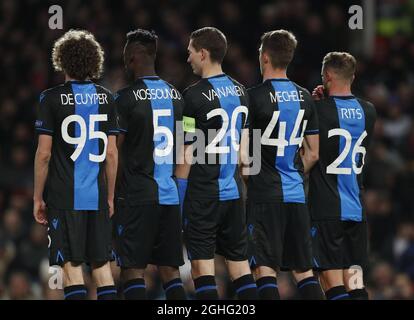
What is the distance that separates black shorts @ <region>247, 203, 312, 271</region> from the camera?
31.9ft

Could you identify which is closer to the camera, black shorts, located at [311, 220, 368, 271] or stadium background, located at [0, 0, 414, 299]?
black shorts, located at [311, 220, 368, 271]

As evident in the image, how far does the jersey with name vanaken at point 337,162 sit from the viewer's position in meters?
10.1

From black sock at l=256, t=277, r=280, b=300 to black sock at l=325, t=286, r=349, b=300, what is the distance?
522 millimetres

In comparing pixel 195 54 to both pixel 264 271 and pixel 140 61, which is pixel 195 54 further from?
pixel 264 271

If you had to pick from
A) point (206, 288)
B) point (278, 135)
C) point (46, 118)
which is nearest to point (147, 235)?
point (206, 288)

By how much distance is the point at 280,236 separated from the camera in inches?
384

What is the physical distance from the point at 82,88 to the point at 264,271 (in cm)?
209

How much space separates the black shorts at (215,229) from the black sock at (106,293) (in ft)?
2.26

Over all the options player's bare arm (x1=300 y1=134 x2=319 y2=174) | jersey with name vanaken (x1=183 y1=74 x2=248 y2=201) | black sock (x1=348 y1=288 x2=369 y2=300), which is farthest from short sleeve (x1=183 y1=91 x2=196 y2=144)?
black sock (x1=348 y1=288 x2=369 y2=300)

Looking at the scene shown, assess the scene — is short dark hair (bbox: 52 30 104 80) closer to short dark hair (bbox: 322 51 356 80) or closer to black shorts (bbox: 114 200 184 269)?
A: black shorts (bbox: 114 200 184 269)

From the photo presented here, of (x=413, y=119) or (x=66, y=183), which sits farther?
(x=413, y=119)

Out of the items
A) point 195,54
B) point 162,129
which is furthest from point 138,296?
point 195,54

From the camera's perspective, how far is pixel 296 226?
980 cm

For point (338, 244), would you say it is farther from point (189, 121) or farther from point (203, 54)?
point (203, 54)
